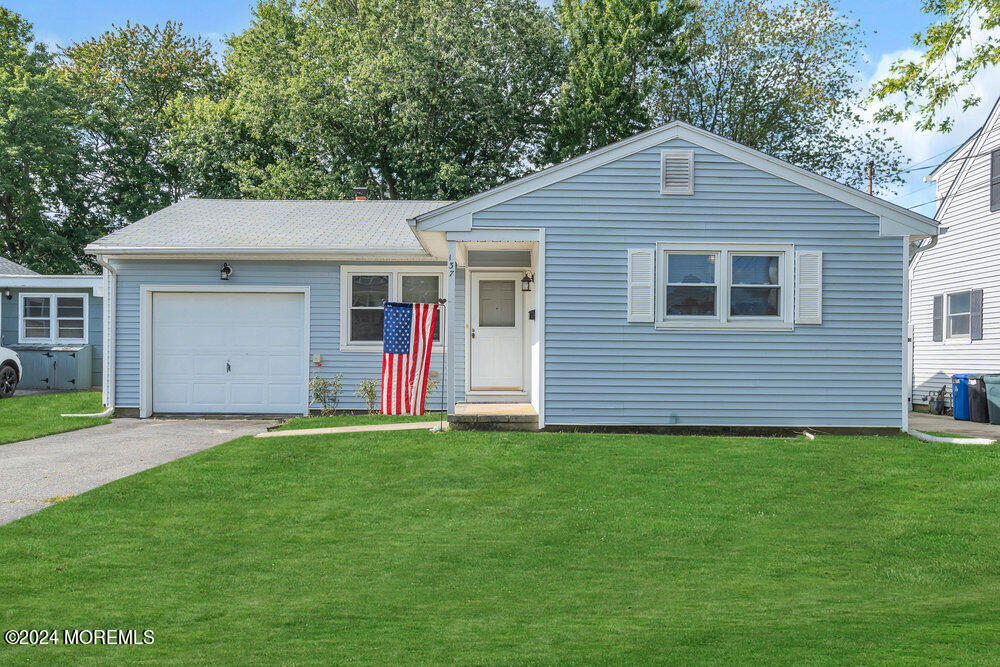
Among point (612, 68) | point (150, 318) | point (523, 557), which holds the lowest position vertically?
point (523, 557)

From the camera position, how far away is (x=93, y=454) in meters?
9.86

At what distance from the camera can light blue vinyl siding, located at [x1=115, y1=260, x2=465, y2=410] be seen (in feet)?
45.2

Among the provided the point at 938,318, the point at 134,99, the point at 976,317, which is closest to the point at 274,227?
the point at 976,317

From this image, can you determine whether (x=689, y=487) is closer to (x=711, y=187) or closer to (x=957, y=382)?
(x=711, y=187)

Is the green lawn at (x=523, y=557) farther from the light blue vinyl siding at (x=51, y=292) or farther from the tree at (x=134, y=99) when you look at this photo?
the tree at (x=134, y=99)

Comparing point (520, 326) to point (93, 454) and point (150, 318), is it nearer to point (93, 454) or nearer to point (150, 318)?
point (150, 318)

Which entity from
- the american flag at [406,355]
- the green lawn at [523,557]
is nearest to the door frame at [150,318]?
the american flag at [406,355]

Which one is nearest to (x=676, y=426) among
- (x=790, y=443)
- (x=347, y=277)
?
(x=790, y=443)

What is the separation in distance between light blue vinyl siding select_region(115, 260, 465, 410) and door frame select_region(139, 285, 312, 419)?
71 mm

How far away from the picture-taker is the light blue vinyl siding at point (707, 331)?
36.9 feet

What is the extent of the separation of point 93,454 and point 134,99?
3029 centimetres

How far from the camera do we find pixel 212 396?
1399 centimetres

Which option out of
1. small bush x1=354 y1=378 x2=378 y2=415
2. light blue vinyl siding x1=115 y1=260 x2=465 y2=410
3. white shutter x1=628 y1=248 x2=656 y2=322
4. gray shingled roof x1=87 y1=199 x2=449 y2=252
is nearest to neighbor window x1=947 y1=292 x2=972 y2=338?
white shutter x1=628 y1=248 x2=656 y2=322

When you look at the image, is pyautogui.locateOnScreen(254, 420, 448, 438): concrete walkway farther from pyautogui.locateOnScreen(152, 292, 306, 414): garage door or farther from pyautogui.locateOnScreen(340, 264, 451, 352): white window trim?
pyautogui.locateOnScreen(152, 292, 306, 414): garage door
